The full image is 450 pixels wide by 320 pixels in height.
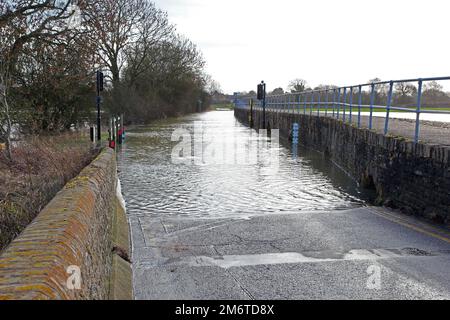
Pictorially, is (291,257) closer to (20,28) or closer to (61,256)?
(61,256)

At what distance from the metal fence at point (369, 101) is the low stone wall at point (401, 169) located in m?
0.41

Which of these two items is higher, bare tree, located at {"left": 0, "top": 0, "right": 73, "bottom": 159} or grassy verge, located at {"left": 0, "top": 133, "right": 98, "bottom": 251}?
bare tree, located at {"left": 0, "top": 0, "right": 73, "bottom": 159}

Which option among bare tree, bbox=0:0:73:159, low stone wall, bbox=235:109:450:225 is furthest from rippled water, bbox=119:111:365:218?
bare tree, bbox=0:0:73:159

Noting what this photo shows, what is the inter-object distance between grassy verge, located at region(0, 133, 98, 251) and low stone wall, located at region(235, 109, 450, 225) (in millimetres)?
5674

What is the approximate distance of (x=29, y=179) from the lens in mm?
9672

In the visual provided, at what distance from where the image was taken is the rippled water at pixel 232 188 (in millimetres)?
9547

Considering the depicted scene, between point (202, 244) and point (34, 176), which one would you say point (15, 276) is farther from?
point (34, 176)

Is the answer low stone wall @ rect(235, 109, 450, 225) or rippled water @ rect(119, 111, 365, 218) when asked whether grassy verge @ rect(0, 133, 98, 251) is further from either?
low stone wall @ rect(235, 109, 450, 225)

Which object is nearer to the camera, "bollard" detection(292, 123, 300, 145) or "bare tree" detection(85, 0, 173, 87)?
"bollard" detection(292, 123, 300, 145)

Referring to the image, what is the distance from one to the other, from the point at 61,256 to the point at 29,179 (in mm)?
7328

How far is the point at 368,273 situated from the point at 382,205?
436 cm

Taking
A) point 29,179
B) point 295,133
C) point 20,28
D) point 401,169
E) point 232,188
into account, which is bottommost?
point 232,188

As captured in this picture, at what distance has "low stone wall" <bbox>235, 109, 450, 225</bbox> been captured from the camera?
7.81 metres

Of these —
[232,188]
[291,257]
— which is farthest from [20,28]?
[291,257]
